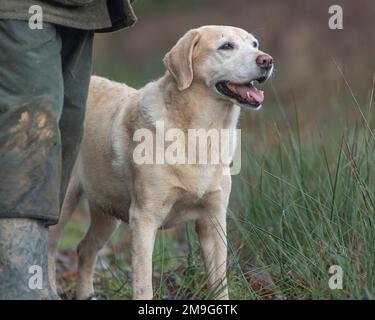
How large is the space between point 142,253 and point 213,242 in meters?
0.45

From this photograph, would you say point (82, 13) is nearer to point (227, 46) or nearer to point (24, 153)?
point (24, 153)

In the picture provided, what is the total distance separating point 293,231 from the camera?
528cm

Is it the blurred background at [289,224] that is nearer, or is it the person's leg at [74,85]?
the blurred background at [289,224]

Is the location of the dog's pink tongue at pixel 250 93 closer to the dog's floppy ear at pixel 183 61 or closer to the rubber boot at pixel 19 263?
the dog's floppy ear at pixel 183 61

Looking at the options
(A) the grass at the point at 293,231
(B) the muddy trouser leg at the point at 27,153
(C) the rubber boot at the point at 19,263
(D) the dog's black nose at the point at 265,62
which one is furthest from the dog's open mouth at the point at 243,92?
(C) the rubber boot at the point at 19,263

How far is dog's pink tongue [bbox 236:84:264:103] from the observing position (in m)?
5.40

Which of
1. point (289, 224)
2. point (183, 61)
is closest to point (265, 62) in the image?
point (183, 61)

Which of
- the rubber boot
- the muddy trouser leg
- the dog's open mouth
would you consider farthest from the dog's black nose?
the rubber boot

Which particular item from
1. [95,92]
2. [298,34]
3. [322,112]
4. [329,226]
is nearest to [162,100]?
[95,92]

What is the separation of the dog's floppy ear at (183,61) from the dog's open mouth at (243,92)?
19 centimetres

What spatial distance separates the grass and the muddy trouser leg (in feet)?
2.75

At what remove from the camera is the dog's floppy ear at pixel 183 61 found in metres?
5.48
